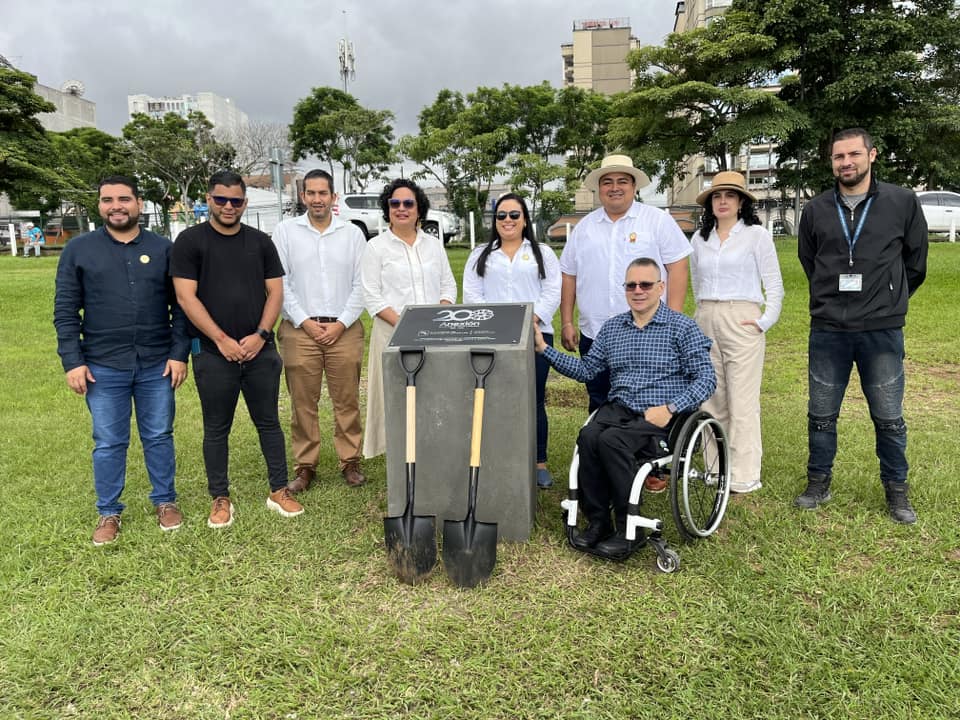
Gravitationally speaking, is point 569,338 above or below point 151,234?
below

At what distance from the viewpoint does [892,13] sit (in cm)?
1933

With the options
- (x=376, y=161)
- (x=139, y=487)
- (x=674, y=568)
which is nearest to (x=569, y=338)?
(x=674, y=568)

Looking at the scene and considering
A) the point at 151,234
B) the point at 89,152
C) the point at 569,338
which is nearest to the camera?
the point at 151,234

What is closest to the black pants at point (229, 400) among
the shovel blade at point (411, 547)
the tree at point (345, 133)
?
the shovel blade at point (411, 547)

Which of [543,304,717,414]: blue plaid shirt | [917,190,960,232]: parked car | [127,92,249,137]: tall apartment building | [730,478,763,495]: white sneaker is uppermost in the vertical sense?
[127,92,249,137]: tall apartment building

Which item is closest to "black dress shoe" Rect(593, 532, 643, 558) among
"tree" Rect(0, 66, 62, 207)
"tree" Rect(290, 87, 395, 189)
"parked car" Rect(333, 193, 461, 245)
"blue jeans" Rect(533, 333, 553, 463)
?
"blue jeans" Rect(533, 333, 553, 463)

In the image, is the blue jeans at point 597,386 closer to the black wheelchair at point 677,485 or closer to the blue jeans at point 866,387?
the black wheelchair at point 677,485

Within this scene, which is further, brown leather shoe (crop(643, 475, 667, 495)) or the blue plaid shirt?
brown leather shoe (crop(643, 475, 667, 495))

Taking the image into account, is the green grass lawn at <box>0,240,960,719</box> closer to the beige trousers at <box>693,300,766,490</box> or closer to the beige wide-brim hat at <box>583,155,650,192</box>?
the beige trousers at <box>693,300,766,490</box>

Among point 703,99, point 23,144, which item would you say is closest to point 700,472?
point 23,144

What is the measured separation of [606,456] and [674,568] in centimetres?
59

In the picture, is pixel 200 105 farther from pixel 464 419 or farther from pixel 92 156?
pixel 464 419

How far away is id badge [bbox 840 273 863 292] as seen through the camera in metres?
3.45

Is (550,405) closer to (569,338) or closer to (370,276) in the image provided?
(569,338)
